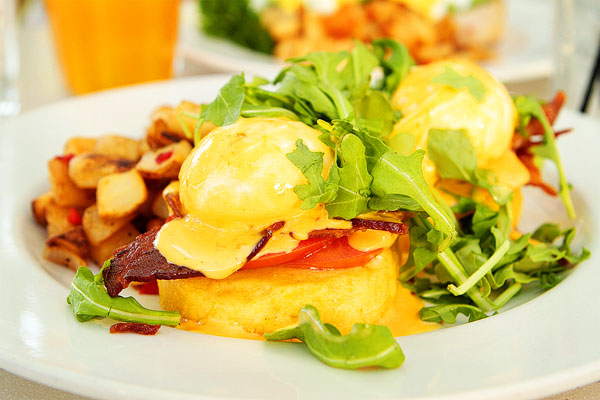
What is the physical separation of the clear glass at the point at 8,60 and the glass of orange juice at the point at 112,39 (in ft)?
0.95

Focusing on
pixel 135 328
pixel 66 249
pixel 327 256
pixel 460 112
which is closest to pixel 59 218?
pixel 66 249

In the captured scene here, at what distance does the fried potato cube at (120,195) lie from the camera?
209cm

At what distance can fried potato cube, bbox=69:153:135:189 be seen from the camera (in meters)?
2.22

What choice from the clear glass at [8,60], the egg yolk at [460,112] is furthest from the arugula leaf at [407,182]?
the clear glass at [8,60]

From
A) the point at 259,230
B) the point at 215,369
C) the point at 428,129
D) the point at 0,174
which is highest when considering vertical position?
the point at 428,129

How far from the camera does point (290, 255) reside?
175 cm

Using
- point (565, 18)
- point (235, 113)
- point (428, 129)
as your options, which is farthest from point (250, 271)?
point (565, 18)

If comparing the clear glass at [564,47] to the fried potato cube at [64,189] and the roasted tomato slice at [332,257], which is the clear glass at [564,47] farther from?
the fried potato cube at [64,189]

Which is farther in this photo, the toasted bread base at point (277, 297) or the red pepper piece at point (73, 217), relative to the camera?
the red pepper piece at point (73, 217)

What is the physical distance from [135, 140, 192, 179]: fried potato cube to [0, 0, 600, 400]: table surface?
71 cm

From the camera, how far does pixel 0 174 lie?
8.46 feet

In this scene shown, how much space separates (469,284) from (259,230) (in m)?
0.56

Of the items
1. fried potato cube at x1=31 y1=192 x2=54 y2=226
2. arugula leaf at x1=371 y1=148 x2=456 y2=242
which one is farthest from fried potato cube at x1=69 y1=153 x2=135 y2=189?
arugula leaf at x1=371 y1=148 x2=456 y2=242

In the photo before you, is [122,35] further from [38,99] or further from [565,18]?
[565,18]
